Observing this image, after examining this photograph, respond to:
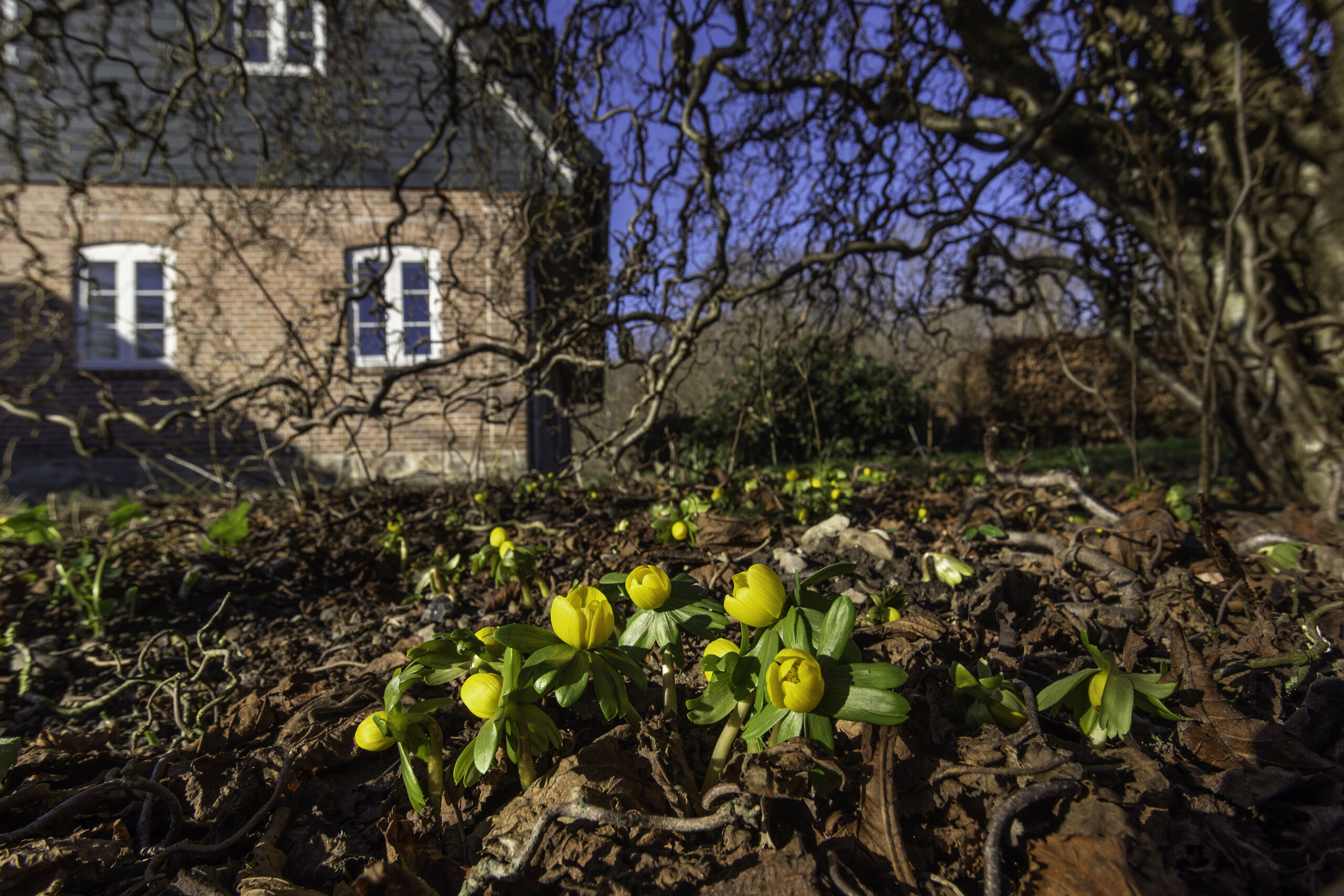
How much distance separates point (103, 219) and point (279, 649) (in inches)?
375

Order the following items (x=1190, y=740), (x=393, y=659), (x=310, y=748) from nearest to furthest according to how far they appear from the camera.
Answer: (x=1190, y=740), (x=310, y=748), (x=393, y=659)

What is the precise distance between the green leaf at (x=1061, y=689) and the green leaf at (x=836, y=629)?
1.07 feet

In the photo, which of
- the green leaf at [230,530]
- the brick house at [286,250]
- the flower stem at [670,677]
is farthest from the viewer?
the brick house at [286,250]

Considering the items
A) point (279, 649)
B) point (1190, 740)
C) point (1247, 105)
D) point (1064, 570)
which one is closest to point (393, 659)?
point (279, 649)

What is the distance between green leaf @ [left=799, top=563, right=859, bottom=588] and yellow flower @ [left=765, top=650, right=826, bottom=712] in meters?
0.12

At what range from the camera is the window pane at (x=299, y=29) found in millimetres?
4109

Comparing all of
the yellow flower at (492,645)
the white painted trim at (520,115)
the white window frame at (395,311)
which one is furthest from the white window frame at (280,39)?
the yellow flower at (492,645)

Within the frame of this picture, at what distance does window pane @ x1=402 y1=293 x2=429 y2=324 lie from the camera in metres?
4.39

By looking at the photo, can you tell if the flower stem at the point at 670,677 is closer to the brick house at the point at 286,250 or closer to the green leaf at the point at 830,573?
the green leaf at the point at 830,573

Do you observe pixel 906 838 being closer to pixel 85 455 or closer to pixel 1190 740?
pixel 1190 740

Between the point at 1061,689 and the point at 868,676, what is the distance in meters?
0.33

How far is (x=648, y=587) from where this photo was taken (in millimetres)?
867

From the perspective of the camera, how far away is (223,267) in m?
7.91

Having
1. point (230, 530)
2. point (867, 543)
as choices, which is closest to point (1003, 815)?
point (867, 543)
